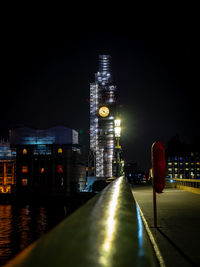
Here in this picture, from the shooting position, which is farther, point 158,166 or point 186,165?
point 186,165

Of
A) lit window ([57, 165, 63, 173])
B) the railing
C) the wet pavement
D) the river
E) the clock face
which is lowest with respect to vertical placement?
the river

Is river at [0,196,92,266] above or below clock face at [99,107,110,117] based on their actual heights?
below

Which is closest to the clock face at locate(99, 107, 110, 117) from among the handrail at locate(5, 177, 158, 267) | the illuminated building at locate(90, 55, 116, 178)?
the handrail at locate(5, 177, 158, 267)

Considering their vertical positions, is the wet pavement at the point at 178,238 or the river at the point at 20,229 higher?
the wet pavement at the point at 178,238

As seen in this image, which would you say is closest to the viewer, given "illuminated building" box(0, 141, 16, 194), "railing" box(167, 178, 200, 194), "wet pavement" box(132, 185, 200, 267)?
"wet pavement" box(132, 185, 200, 267)

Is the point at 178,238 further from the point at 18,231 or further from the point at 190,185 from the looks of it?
the point at 18,231

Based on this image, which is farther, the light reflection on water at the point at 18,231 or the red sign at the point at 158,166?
the light reflection on water at the point at 18,231

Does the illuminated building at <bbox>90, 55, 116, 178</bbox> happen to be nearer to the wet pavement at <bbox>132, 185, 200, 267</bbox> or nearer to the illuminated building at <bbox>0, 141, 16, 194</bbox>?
the illuminated building at <bbox>0, 141, 16, 194</bbox>

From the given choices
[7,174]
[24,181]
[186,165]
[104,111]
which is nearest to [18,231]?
[104,111]

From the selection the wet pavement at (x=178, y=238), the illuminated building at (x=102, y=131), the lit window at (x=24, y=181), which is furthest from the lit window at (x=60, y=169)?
the wet pavement at (x=178, y=238)

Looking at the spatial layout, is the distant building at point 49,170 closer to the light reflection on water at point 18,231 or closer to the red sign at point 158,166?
the light reflection on water at point 18,231

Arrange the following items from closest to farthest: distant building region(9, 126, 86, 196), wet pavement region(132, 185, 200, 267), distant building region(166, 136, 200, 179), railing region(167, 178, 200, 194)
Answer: wet pavement region(132, 185, 200, 267) < railing region(167, 178, 200, 194) < distant building region(9, 126, 86, 196) < distant building region(166, 136, 200, 179)

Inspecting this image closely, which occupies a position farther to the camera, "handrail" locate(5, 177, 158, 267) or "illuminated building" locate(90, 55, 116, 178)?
"illuminated building" locate(90, 55, 116, 178)

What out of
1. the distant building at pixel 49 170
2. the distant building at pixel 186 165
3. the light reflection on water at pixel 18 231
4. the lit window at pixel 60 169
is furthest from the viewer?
the distant building at pixel 186 165
